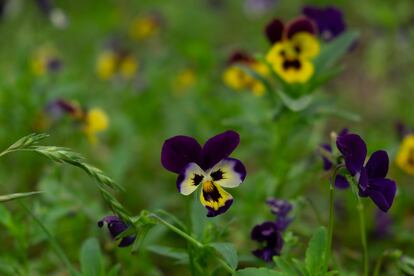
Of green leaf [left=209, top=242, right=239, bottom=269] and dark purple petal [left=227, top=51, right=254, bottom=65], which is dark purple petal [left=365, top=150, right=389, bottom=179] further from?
dark purple petal [left=227, top=51, right=254, bottom=65]

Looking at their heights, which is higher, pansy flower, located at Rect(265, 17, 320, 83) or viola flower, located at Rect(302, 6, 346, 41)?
viola flower, located at Rect(302, 6, 346, 41)

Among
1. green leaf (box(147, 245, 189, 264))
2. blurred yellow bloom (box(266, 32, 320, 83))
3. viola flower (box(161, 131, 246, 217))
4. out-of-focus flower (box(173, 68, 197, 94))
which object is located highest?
out-of-focus flower (box(173, 68, 197, 94))

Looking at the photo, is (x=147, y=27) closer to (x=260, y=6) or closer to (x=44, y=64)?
(x=260, y=6)

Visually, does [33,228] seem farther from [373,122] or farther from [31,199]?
[373,122]

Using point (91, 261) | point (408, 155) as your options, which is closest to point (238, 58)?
point (408, 155)

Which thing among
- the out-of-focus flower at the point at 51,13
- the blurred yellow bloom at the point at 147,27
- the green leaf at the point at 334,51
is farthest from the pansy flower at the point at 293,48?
the blurred yellow bloom at the point at 147,27

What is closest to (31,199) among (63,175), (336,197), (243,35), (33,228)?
(63,175)

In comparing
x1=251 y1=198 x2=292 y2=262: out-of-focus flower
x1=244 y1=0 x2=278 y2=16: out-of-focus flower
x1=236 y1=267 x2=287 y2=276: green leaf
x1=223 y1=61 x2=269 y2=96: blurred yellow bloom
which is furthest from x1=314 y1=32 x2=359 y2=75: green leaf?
x1=244 y1=0 x2=278 y2=16: out-of-focus flower

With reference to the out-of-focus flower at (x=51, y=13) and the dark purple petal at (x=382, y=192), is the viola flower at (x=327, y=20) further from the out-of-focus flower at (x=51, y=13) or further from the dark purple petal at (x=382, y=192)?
the out-of-focus flower at (x=51, y=13)
